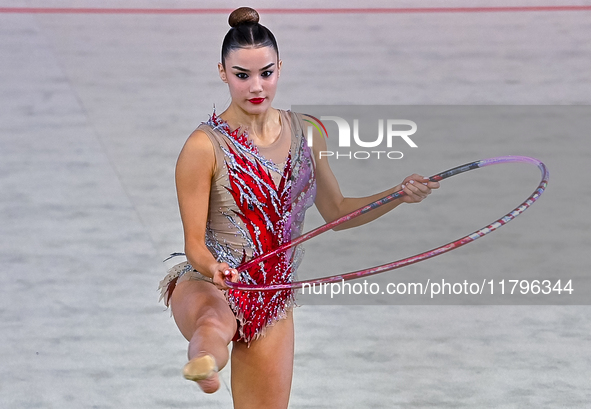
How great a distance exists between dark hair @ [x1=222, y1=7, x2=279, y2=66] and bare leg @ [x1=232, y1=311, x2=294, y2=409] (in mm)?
741

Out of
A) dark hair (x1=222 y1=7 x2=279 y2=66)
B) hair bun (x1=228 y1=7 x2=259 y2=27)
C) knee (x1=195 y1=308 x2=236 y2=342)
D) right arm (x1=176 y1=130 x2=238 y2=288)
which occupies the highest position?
→ hair bun (x1=228 y1=7 x2=259 y2=27)

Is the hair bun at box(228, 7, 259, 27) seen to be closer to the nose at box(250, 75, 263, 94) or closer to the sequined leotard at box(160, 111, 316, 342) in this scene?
the nose at box(250, 75, 263, 94)

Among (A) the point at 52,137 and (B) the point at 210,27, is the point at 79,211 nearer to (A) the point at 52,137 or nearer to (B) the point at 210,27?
(A) the point at 52,137

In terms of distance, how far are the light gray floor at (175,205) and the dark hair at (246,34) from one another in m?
1.43

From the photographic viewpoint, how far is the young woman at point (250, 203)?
219 cm

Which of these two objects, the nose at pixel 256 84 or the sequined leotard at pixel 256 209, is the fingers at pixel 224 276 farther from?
the nose at pixel 256 84

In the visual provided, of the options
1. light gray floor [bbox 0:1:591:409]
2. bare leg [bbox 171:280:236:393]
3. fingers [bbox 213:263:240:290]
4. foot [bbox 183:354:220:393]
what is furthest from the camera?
light gray floor [bbox 0:1:591:409]

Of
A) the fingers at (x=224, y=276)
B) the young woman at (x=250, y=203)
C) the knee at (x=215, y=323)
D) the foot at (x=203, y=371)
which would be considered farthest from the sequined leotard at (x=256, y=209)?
the foot at (x=203, y=371)

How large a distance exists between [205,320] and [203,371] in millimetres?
296

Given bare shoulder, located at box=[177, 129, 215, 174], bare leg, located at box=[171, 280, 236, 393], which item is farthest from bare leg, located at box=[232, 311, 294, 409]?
bare shoulder, located at box=[177, 129, 215, 174]

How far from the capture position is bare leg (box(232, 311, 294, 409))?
7.65 ft

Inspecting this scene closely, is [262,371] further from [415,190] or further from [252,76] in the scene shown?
[252,76]

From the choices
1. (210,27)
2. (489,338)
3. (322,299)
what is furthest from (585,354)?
(210,27)

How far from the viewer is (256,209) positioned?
2305mm
